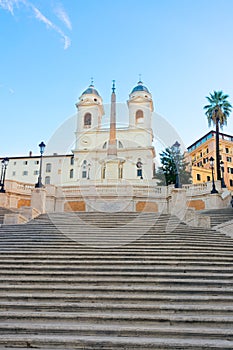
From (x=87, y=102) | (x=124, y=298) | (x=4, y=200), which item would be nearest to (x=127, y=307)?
(x=124, y=298)

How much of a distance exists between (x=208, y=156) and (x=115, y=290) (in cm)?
6283

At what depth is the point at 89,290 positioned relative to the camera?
242 inches

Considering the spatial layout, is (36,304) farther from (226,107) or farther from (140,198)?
(226,107)

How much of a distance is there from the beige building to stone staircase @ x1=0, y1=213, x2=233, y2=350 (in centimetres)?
5205

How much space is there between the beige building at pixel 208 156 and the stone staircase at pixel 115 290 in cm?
5205

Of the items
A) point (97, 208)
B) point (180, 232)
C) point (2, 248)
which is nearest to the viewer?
point (2, 248)

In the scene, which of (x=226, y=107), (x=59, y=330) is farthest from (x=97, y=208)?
(x=226, y=107)

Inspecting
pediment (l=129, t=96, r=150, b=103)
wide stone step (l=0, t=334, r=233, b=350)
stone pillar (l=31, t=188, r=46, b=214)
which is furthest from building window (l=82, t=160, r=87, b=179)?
wide stone step (l=0, t=334, r=233, b=350)

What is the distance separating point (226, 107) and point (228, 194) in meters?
17.5

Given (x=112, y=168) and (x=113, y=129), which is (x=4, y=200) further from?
(x=113, y=129)

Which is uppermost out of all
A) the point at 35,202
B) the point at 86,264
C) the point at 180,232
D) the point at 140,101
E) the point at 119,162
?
the point at 140,101

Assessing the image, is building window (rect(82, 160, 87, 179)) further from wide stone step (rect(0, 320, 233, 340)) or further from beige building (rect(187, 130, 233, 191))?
wide stone step (rect(0, 320, 233, 340))

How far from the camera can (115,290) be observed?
612 cm

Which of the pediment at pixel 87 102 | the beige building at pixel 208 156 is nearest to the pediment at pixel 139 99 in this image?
the pediment at pixel 87 102
